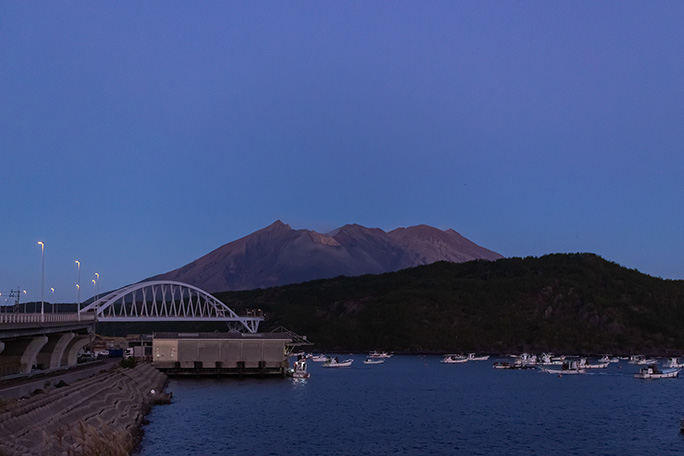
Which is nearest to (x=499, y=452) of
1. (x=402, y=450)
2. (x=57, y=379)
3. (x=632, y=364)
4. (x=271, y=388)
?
(x=402, y=450)

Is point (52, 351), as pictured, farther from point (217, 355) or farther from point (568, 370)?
point (568, 370)

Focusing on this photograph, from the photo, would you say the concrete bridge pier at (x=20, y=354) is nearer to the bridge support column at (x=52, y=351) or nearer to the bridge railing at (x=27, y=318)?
the bridge railing at (x=27, y=318)

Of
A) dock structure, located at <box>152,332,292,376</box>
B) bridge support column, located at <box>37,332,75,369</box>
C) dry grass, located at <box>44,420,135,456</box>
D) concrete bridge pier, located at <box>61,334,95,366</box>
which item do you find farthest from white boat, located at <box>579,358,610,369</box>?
dry grass, located at <box>44,420,135,456</box>

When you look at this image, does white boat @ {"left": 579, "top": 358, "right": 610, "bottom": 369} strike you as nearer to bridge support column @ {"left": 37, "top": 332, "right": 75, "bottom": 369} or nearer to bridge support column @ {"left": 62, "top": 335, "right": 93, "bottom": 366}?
bridge support column @ {"left": 62, "top": 335, "right": 93, "bottom": 366}

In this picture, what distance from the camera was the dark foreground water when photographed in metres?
58.2

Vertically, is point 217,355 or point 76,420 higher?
point 76,420

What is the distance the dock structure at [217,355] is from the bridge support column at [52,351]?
2949cm

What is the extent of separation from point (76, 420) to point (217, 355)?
252ft

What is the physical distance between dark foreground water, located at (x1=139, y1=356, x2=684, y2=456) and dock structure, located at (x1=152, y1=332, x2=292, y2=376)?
303cm

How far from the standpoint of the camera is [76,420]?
4638cm

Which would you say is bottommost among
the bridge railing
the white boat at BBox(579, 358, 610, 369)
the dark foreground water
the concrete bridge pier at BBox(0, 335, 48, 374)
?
the white boat at BBox(579, 358, 610, 369)

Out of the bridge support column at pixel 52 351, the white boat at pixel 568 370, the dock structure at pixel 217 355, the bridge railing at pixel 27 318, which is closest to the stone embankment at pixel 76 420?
the bridge railing at pixel 27 318

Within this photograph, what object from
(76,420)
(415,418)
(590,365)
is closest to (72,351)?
(415,418)

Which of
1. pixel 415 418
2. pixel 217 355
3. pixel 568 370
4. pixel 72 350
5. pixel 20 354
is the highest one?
pixel 20 354
